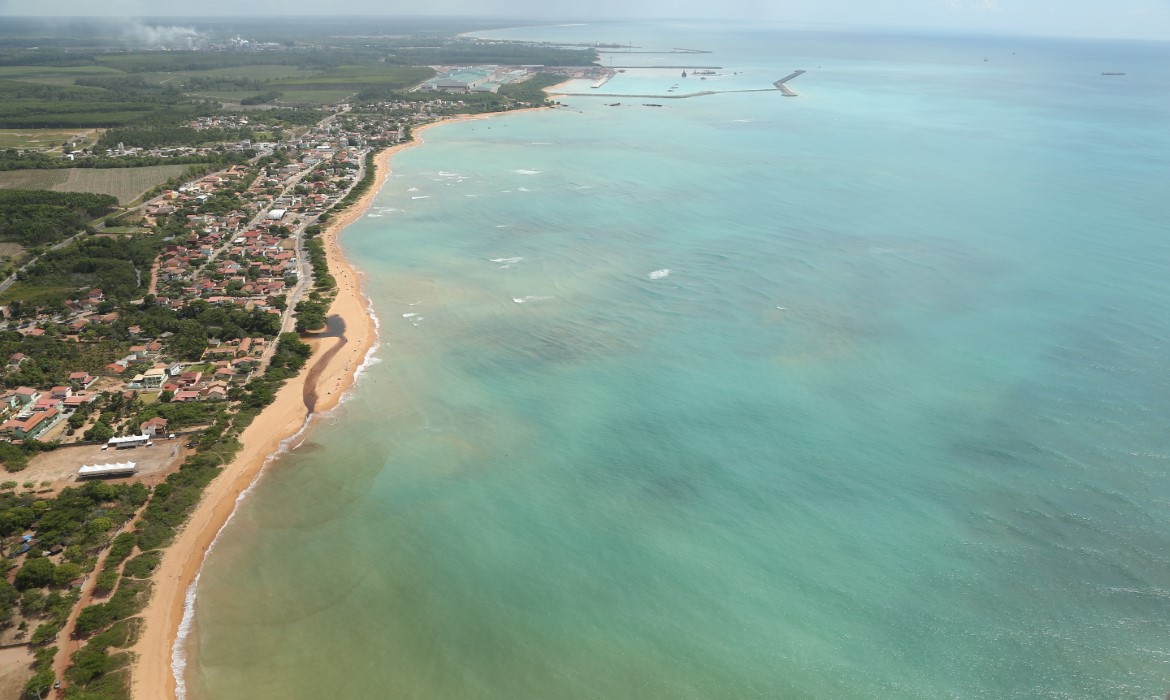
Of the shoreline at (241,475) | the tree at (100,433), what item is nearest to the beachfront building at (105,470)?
the tree at (100,433)

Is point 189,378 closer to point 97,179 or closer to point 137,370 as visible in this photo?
point 137,370

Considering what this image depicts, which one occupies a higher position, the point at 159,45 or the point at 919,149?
the point at 159,45

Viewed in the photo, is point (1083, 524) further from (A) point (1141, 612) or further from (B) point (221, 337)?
(B) point (221, 337)

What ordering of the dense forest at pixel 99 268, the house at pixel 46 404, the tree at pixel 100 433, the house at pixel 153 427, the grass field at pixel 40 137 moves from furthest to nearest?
the grass field at pixel 40 137 < the dense forest at pixel 99 268 < the house at pixel 46 404 < the house at pixel 153 427 < the tree at pixel 100 433

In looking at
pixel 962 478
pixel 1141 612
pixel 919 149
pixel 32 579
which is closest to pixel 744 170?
pixel 919 149

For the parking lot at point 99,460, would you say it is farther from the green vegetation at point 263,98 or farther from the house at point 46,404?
the green vegetation at point 263,98

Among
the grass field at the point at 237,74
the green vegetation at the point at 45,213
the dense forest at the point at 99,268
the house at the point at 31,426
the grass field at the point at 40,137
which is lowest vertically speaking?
the house at the point at 31,426

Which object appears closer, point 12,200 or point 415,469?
point 415,469

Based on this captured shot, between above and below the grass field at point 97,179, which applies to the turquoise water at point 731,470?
below
